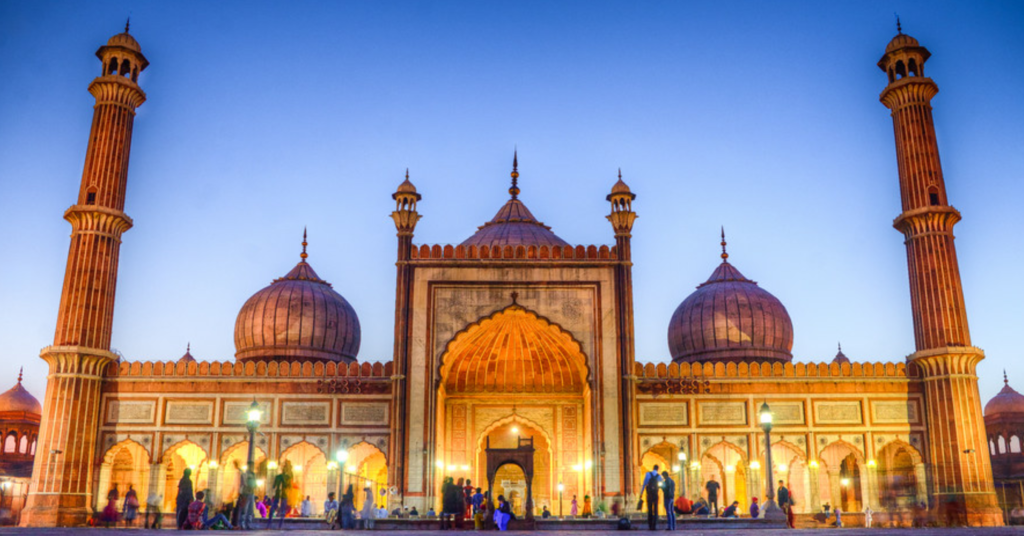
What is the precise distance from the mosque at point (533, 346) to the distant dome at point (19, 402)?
10733 millimetres

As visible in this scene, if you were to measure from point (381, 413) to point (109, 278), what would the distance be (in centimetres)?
728

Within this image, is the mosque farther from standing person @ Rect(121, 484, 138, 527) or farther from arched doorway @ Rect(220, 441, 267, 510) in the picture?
standing person @ Rect(121, 484, 138, 527)

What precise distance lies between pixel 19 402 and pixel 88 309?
13.3 metres

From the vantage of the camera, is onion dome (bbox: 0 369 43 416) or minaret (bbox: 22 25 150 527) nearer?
minaret (bbox: 22 25 150 527)

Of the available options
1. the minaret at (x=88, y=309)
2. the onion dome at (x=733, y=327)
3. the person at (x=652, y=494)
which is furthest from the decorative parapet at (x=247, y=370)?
the onion dome at (x=733, y=327)

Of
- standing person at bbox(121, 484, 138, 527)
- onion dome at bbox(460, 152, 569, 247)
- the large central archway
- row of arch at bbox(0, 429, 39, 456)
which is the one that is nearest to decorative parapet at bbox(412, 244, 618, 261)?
the large central archway

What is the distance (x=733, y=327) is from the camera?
27.5 metres

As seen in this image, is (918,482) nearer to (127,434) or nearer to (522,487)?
(522,487)

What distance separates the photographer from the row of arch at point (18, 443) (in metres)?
30.9

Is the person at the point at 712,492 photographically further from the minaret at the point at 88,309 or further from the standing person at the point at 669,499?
the minaret at the point at 88,309

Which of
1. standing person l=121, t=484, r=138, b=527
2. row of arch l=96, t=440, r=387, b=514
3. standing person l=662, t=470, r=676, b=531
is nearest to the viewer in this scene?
standing person l=662, t=470, r=676, b=531

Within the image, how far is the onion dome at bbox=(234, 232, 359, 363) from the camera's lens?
89.4ft

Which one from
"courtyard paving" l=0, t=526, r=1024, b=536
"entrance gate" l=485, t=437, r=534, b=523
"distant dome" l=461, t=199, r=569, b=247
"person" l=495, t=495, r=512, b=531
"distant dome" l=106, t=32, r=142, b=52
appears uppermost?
"distant dome" l=106, t=32, r=142, b=52

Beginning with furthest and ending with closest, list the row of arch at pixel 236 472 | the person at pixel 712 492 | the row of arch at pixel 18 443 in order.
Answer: the row of arch at pixel 18 443 < the row of arch at pixel 236 472 < the person at pixel 712 492
